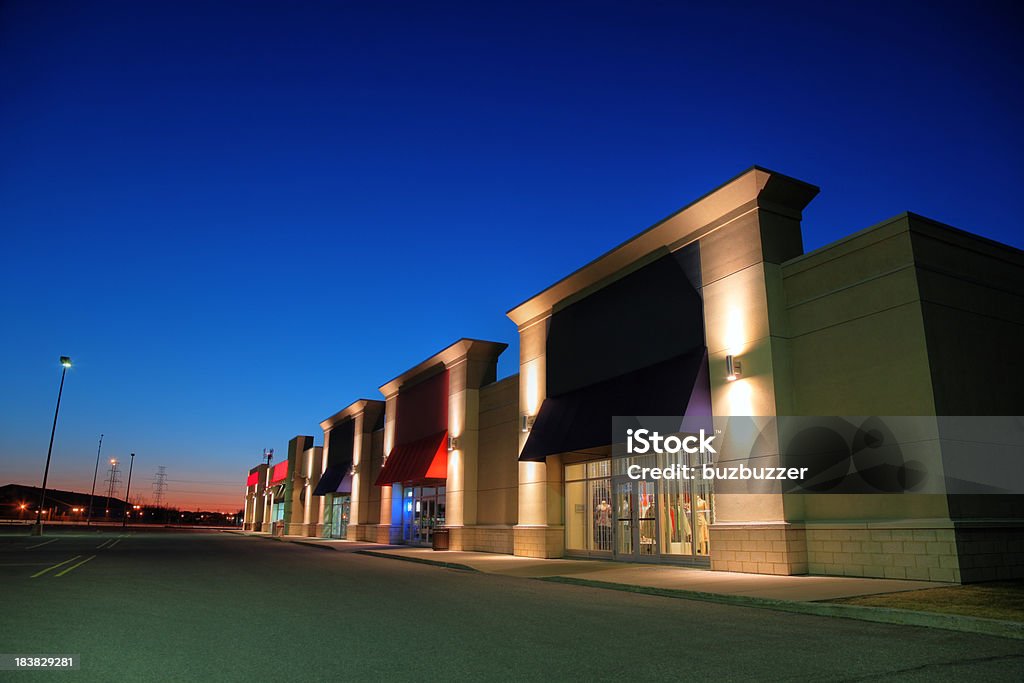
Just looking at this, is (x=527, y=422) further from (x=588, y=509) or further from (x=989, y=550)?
(x=989, y=550)

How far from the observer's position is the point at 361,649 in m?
6.52

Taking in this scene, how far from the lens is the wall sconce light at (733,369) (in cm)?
1495

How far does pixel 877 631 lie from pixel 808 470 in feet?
21.5

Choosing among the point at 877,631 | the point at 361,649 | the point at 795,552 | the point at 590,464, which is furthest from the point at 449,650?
the point at 590,464

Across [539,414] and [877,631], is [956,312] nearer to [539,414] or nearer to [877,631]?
[877,631]

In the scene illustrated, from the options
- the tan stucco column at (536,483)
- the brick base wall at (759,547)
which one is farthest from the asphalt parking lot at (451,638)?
the tan stucco column at (536,483)

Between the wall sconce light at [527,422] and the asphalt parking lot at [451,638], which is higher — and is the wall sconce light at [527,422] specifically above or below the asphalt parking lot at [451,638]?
above

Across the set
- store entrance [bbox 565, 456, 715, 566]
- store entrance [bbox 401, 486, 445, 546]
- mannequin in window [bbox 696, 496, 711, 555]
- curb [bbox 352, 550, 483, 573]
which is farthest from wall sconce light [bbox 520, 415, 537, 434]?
store entrance [bbox 401, 486, 445, 546]

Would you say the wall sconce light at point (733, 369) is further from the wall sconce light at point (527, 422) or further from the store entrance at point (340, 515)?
the store entrance at point (340, 515)

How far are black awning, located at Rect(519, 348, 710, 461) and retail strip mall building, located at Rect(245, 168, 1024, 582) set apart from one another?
0.20 ft

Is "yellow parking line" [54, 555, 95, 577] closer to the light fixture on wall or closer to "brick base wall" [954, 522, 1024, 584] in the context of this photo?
the light fixture on wall

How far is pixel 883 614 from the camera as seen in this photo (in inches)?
322

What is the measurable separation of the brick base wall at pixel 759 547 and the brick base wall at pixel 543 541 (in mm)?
7422

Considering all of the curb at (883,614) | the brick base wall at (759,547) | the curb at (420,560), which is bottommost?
the curb at (420,560)
